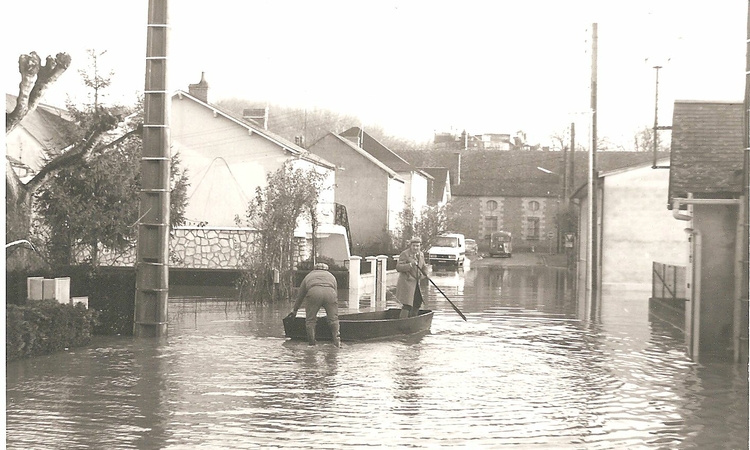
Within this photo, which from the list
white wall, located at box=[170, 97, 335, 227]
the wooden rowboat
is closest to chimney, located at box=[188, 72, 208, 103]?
white wall, located at box=[170, 97, 335, 227]

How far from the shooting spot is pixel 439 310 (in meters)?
23.7

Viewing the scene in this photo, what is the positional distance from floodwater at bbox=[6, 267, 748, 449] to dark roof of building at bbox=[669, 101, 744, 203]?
9.02 feet

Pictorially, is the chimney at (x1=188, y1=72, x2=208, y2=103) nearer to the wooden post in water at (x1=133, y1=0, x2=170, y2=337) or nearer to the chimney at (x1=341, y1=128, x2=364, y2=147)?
the wooden post in water at (x1=133, y1=0, x2=170, y2=337)

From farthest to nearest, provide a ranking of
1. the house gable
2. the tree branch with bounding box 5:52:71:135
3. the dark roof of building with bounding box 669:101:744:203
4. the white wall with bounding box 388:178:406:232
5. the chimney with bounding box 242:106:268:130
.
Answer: the white wall with bounding box 388:178:406:232, the chimney with bounding box 242:106:268:130, the house gable, the dark roof of building with bounding box 669:101:744:203, the tree branch with bounding box 5:52:71:135

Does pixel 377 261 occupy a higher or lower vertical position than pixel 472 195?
lower

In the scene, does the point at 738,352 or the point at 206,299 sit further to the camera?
the point at 206,299

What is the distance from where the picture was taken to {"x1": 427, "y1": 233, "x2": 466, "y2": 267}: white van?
176 feet

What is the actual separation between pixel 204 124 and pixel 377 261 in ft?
31.7

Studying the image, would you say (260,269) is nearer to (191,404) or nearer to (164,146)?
(164,146)

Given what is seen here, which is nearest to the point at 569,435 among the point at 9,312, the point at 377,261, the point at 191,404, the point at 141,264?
the point at 191,404

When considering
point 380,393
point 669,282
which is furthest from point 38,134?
point 380,393

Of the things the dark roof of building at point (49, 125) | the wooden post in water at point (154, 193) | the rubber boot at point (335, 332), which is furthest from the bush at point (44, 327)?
the dark roof of building at point (49, 125)

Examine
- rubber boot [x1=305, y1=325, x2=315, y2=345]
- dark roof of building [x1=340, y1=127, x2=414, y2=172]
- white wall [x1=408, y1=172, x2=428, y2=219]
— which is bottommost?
rubber boot [x1=305, y1=325, x2=315, y2=345]

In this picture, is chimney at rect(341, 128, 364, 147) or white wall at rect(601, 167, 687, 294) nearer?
white wall at rect(601, 167, 687, 294)
